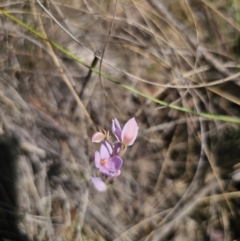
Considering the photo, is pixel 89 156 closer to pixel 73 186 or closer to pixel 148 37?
pixel 73 186

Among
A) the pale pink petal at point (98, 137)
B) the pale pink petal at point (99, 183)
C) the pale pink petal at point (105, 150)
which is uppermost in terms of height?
the pale pink petal at point (98, 137)

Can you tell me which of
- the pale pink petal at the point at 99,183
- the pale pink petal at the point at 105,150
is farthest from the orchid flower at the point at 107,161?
the pale pink petal at the point at 99,183

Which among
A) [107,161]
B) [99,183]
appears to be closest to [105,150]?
[107,161]

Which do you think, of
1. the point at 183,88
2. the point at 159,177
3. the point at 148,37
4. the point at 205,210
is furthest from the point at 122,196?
the point at 148,37

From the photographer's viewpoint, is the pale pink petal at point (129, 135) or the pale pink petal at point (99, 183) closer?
the pale pink petal at point (129, 135)

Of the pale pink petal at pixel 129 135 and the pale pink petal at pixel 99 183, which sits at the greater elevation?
the pale pink petal at pixel 129 135

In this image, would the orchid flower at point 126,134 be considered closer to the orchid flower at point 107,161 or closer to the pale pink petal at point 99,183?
the orchid flower at point 107,161

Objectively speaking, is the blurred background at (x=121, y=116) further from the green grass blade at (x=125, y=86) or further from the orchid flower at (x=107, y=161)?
the orchid flower at (x=107, y=161)
